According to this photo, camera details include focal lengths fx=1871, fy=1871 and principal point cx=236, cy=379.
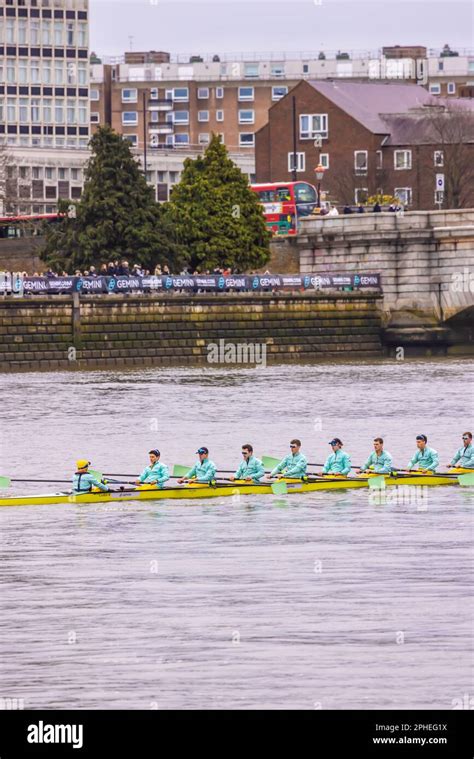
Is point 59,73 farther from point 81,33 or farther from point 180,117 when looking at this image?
point 180,117

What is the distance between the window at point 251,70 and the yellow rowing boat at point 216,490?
12512cm

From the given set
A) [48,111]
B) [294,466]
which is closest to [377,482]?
[294,466]

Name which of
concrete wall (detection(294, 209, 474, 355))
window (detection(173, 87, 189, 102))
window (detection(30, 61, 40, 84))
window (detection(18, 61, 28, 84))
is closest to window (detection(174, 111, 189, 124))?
window (detection(173, 87, 189, 102))

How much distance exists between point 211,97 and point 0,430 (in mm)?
111756

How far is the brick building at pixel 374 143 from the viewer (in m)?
117

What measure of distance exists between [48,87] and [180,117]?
23.7m

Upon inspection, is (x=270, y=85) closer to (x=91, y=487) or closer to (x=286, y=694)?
(x=91, y=487)

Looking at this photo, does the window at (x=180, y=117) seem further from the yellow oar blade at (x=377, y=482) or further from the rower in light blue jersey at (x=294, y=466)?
the rower in light blue jersey at (x=294, y=466)

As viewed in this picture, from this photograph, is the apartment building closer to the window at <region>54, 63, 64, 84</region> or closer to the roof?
the window at <region>54, 63, 64, 84</region>

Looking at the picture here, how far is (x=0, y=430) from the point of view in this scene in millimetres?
57438

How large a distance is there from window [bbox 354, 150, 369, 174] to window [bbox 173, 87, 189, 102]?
4888 cm

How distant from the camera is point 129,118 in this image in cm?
16788

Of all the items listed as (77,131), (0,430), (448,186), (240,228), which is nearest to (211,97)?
(77,131)
